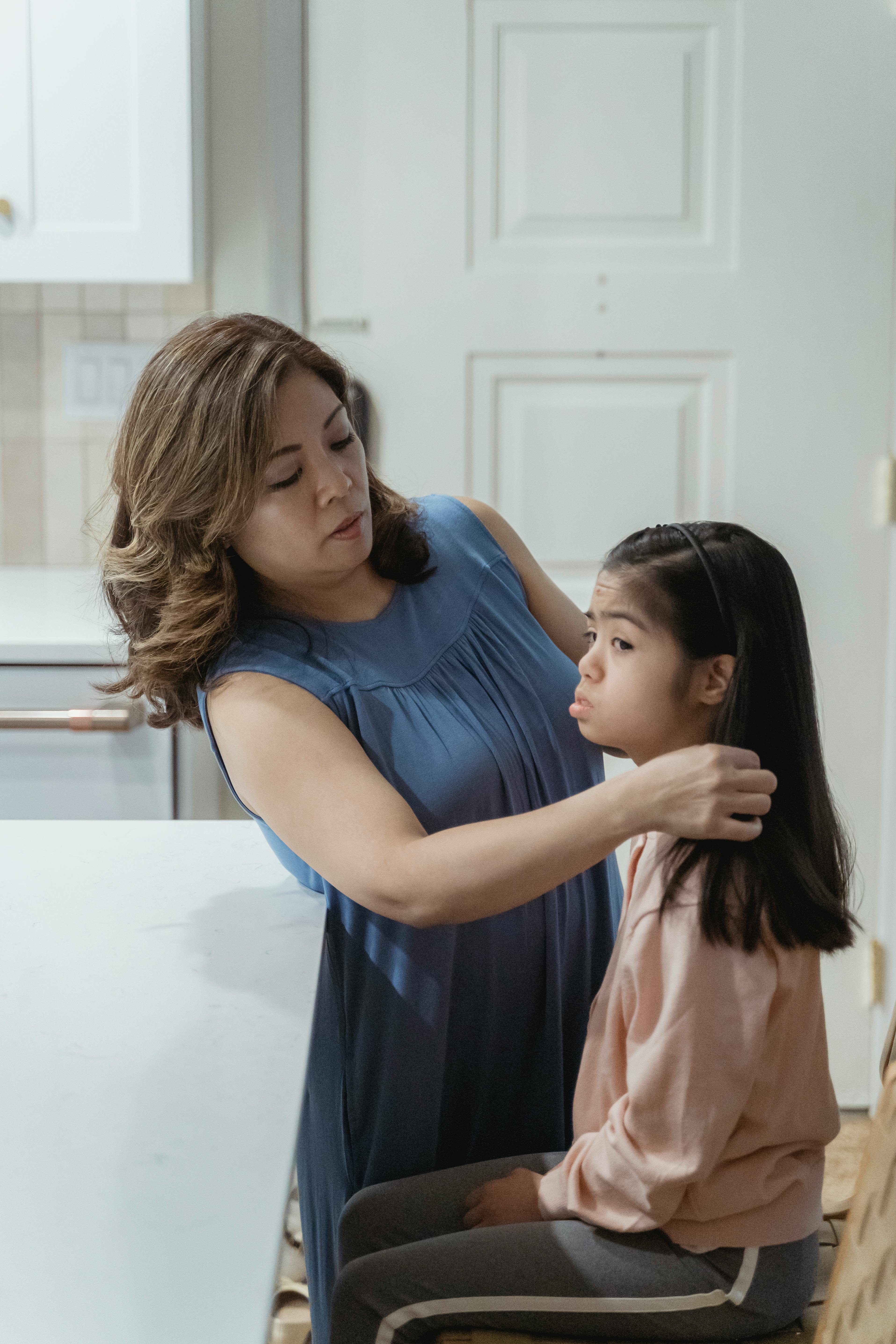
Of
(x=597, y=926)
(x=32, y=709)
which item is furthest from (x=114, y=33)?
(x=597, y=926)

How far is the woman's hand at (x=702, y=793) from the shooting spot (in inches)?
28.7

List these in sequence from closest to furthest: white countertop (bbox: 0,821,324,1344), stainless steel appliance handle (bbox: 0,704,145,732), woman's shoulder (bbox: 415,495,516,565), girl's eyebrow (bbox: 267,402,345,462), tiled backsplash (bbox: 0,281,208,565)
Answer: white countertop (bbox: 0,821,324,1344) → girl's eyebrow (bbox: 267,402,345,462) → woman's shoulder (bbox: 415,495,516,565) → stainless steel appliance handle (bbox: 0,704,145,732) → tiled backsplash (bbox: 0,281,208,565)

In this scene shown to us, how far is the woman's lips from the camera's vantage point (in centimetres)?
98

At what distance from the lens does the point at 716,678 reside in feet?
2.78

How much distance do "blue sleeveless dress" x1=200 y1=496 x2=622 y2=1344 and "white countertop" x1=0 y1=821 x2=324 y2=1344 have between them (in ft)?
0.40

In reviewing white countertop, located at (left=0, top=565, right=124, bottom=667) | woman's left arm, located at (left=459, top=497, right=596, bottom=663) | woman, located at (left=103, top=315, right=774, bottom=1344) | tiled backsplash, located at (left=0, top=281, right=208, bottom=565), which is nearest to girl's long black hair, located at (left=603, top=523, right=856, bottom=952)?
woman, located at (left=103, top=315, right=774, bottom=1344)

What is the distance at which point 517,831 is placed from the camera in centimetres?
77

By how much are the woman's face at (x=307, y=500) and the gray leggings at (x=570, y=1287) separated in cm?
54

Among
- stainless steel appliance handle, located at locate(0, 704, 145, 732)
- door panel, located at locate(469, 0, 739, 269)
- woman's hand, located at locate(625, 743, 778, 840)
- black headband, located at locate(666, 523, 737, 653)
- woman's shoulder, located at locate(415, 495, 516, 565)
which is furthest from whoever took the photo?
door panel, located at locate(469, 0, 739, 269)

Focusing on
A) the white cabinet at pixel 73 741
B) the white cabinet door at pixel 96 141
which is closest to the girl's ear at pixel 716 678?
the white cabinet at pixel 73 741

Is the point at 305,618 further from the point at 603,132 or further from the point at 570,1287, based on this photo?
the point at 603,132

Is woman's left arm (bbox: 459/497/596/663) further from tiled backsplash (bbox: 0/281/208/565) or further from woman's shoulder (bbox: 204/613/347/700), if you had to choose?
tiled backsplash (bbox: 0/281/208/565)

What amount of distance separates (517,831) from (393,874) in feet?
0.31

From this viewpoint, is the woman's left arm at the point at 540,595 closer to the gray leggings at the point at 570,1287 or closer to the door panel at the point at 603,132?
the gray leggings at the point at 570,1287
